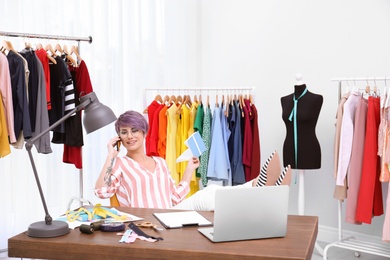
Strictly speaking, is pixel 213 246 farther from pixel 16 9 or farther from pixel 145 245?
pixel 16 9

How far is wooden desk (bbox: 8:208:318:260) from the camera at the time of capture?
5.69 feet

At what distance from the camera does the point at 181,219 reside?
7.11ft

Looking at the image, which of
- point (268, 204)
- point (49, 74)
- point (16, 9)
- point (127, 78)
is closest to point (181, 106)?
point (127, 78)

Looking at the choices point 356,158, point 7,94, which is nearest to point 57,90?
point 7,94

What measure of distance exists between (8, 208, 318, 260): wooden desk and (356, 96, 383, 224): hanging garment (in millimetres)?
1847

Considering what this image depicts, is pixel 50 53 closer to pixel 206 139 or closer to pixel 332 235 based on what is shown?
pixel 206 139

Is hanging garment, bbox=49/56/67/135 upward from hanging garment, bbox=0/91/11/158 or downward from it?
upward

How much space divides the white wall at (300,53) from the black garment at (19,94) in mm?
2502

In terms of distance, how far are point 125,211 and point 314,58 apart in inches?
119

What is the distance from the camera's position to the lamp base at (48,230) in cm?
193

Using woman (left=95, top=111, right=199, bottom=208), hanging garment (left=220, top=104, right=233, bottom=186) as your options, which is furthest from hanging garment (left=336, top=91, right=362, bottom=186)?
woman (left=95, top=111, right=199, bottom=208)

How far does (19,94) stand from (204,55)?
270 cm

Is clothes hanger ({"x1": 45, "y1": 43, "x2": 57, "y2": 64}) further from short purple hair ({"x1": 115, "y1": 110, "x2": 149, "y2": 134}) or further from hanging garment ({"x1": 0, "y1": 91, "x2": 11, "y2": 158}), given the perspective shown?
short purple hair ({"x1": 115, "y1": 110, "x2": 149, "y2": 134})

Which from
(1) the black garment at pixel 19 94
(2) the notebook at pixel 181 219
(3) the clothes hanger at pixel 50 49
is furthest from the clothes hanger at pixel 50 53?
(2) the notebook at pixel 181 219
